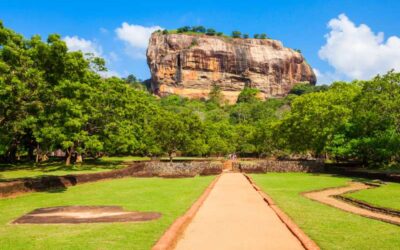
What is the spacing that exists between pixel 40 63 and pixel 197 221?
→ 11.7 metres

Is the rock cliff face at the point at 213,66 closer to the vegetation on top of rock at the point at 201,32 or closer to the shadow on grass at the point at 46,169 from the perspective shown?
the vegetation on top of rock at the point at 201,32

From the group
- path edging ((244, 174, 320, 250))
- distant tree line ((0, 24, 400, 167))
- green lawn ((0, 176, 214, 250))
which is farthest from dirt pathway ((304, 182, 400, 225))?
distant tree line ((0, 24, 400, 167))

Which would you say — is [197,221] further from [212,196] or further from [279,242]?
[212,196]

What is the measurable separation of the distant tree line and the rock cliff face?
79496 millimetres

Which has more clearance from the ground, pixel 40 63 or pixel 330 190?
pixel 40 63

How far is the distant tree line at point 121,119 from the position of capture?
1648 cm

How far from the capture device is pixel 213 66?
468 ft

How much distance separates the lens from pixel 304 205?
543 inches

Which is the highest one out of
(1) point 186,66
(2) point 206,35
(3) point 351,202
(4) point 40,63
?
(2) point 206,35

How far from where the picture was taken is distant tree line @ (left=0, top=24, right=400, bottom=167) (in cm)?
1648

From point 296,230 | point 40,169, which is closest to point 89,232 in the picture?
point 296,230

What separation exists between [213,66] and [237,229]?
13557cm

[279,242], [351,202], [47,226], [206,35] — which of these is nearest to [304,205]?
[351,202]

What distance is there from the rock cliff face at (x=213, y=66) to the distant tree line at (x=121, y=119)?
7950cm
